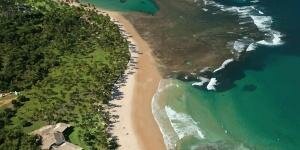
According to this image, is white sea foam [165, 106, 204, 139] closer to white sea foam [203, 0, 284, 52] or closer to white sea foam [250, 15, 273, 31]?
white sea foam [203, 0, 284, 52]

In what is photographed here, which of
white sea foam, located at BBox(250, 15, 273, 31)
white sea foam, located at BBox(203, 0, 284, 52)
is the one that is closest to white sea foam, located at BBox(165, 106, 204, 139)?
white sea foam, located at BBox(203, 0, 284, 52)

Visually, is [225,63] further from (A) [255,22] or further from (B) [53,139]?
(B) [53,139]

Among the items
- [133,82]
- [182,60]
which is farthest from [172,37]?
[133,82]

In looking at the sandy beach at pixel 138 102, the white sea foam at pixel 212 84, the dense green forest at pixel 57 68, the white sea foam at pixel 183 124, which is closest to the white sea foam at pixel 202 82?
the white sea foam at pixel 212 84

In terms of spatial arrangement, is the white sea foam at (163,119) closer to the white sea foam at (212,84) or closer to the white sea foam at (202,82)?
the white sea foam at (202,82)

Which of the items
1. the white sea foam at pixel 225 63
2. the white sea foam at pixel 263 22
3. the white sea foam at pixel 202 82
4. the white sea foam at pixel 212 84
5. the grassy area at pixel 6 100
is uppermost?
the white sea foam at pixel 263 22

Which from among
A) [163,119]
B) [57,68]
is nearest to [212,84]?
[163,119]
